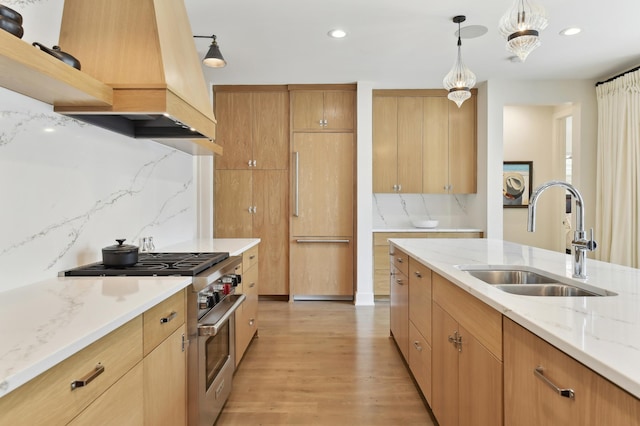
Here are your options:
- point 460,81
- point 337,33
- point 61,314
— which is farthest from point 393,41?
point 61,314

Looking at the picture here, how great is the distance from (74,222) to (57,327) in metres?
0.95

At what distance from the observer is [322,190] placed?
461 cm

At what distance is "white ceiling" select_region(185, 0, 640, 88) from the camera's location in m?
2.85

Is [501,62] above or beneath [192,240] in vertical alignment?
above

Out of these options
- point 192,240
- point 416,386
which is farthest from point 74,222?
point 416,386

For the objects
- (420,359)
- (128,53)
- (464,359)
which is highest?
(128,53)

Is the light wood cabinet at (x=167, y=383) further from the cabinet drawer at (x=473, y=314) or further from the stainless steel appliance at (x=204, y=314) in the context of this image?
the cabinet drawer at (x=473, y=314)

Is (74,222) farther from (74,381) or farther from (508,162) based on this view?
(508,162)

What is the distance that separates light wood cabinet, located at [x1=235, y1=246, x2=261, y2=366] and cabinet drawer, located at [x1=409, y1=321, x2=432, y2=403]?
1160 mm

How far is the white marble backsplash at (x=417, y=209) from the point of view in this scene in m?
5.11

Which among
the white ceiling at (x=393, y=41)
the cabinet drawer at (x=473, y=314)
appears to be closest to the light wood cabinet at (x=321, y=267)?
the white ceiling at (x=393, y=41)

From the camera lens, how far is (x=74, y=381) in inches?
34.9

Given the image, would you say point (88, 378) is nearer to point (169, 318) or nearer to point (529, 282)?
point (169, 318)

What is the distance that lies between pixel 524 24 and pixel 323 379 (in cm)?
244
